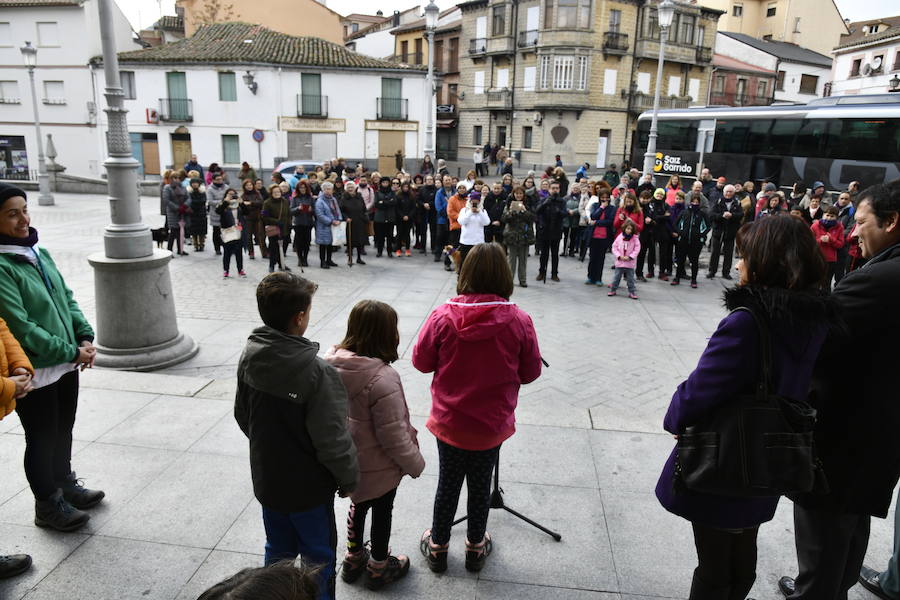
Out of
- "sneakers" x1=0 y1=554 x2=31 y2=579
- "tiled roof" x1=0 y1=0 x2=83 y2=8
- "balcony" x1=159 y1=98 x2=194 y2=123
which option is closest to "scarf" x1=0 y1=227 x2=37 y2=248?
"sneakers" x1=0 y1=554 x2=31 y2=579

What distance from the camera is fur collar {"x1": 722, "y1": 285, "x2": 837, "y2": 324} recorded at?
218 centimetres

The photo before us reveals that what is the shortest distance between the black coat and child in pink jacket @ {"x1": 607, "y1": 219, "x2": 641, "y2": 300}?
7682mm

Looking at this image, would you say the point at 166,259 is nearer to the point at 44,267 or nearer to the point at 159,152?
the point at 44,267

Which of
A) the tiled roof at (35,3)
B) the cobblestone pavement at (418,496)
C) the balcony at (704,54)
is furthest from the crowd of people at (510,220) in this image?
the balcony at (704,54)

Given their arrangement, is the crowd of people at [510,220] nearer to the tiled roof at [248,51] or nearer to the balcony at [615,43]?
the tiled roof at [248,51]

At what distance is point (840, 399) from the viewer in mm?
2570

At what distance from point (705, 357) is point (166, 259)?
5.50 m

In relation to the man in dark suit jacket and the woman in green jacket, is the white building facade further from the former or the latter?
the man in dark suit jacket

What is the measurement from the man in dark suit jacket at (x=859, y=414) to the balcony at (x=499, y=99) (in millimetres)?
40016

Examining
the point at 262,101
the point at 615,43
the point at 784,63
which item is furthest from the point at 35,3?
the point at 784,63

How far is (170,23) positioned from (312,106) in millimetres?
20751

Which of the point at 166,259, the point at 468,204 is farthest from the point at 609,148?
the point at 166,259

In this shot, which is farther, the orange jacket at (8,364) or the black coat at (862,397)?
the orange jacket at (8,364)

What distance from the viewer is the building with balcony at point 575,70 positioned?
37844 millimetres
